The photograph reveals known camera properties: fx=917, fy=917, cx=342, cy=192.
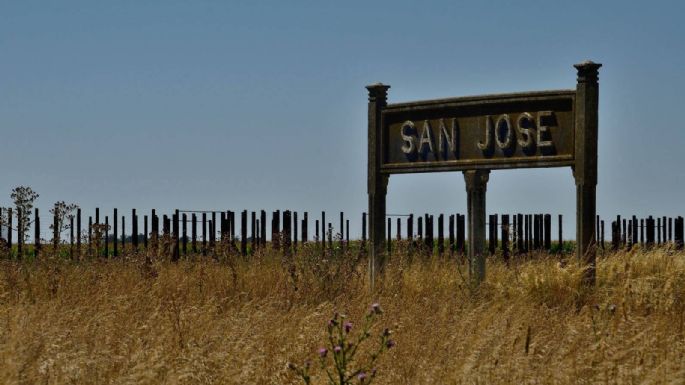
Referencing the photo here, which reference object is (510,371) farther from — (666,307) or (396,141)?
(396,141)

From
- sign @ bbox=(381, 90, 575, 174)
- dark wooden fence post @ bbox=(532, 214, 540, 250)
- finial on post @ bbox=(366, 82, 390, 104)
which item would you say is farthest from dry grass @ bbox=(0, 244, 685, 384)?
dark wooden fence post @ bbox=(532, 214, 540, 250)

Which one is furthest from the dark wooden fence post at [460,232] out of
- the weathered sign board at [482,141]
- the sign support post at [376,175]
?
the weathered sign board at [482,141]

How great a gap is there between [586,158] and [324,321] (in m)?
4.60

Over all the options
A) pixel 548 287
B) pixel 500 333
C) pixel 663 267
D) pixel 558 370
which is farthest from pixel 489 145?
pixel 558 370

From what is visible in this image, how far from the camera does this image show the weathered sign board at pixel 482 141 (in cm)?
1205

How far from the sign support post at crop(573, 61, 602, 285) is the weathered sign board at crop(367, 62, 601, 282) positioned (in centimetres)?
1

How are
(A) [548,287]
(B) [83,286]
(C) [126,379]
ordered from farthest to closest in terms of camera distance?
(B) [83,286], (A) [548,287], (C) [126,379]

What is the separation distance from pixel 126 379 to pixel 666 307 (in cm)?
743

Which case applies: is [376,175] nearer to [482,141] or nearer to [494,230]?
[482,141]

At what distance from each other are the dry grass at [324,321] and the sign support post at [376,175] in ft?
1.78

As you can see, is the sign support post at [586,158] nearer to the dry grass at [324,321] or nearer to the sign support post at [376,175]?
the dry grass at [324,321]

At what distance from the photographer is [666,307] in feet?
36.7

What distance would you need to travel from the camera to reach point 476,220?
13.3 m

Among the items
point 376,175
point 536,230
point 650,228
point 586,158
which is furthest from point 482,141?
point 650,228
